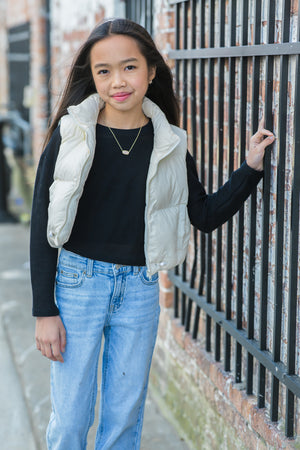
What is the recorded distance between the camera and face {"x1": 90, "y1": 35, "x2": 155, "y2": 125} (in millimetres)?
2357

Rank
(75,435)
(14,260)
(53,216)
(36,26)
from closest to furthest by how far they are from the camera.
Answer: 1. (53,216)
2. (75,435)
3. (14,260)
4. (36,26)

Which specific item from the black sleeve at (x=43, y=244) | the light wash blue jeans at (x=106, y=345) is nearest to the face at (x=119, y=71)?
the black sleeve at (x=43, y=244)

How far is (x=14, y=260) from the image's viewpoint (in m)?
6.67

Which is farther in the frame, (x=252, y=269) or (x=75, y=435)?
(x=252, y=269)

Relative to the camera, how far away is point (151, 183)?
95.0 inches

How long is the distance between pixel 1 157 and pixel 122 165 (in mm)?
6300

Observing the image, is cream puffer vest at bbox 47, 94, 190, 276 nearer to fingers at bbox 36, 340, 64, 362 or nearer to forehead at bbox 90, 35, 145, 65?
forehead at bbox 90, 35, 145, 65

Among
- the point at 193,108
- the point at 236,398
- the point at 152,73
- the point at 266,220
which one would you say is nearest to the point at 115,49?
the point at 152,73

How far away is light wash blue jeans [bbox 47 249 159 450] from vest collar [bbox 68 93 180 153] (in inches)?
18.0

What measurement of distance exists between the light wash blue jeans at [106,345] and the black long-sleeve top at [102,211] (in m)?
0.05

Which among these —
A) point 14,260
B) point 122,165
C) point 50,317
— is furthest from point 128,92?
point 14,260

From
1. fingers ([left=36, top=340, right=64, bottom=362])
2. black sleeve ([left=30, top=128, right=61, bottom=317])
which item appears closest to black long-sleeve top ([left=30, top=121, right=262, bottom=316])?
black sleeve ([left=30, top=128, right=61, bottom=317])

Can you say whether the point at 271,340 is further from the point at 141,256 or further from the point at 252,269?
the point at 141,256

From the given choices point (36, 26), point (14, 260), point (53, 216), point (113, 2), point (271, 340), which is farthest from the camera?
point (36, 26)
